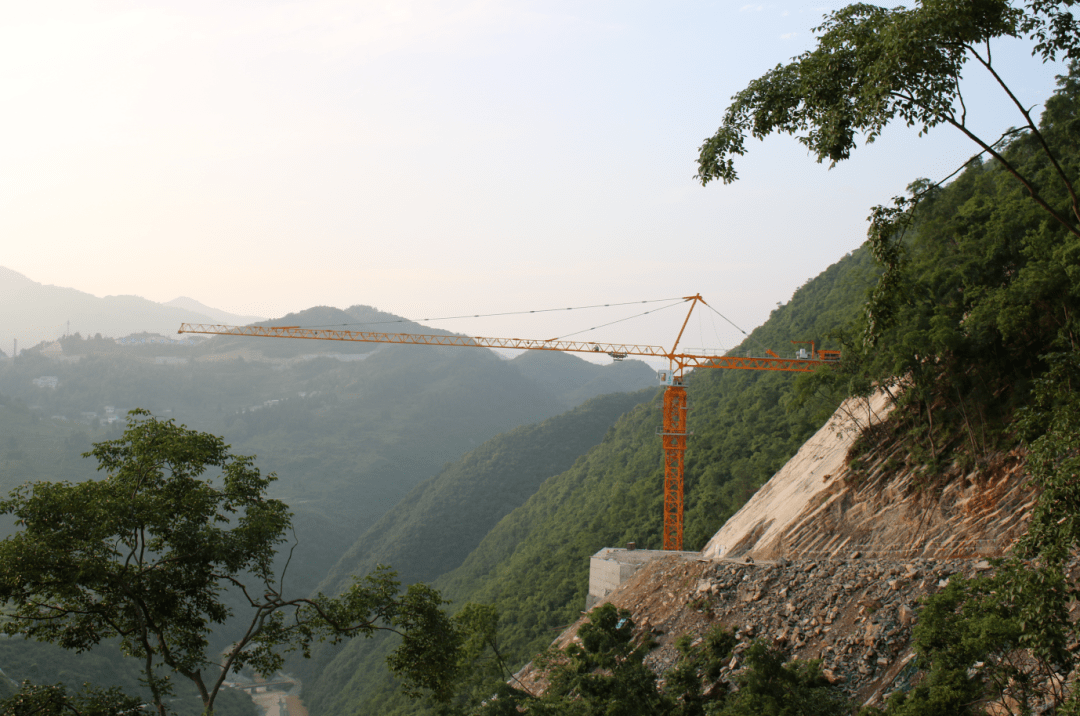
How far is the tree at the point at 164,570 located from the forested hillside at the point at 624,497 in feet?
91.3

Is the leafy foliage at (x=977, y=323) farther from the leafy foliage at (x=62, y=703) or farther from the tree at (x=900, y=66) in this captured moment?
the leafy foliage at (x=62, y=703)

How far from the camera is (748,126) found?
8.59 metres

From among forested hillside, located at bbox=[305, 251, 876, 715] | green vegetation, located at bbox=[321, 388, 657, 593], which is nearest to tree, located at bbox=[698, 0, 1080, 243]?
forested hillside, located at bbox=[305, 251, 876, 715]

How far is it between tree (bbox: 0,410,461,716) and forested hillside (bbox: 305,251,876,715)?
27.8 metres

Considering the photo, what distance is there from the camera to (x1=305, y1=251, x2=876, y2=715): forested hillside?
50312 millimetres

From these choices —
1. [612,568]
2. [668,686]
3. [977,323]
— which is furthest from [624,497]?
[668,686]

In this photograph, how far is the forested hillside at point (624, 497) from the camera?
50.3 metres

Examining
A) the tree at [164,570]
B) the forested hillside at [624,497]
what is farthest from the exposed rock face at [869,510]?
the tree at [164,570]

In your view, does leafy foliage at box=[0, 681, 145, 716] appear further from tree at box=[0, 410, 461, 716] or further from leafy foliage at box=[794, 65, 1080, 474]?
leafy foliage at box=[794, 65, 1080, 474]

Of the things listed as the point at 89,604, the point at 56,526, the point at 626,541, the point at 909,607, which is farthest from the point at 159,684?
the point at 626,541

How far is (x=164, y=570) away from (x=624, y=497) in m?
53.9

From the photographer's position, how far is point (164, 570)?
Result: 430 inches

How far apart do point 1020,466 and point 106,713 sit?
21.3 m

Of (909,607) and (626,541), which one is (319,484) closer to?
(626,541)
